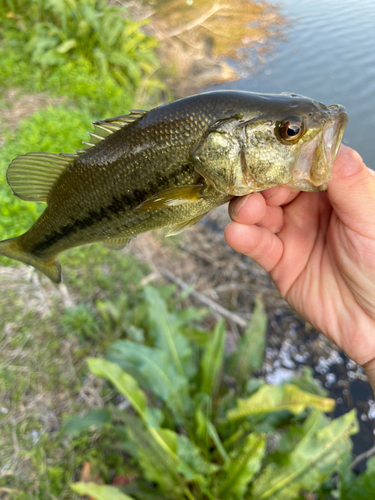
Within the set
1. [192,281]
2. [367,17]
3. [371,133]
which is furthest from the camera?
[367,17]

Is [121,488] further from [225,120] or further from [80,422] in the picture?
[225,120]

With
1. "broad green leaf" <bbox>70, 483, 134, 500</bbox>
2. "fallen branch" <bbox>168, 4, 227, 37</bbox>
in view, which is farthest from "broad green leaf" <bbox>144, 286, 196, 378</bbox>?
"fallen branch" <bbox>168, 4, 227, 37</bbox>

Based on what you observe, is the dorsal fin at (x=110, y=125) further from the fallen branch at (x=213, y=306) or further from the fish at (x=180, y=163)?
the fallen branch at (x=213, y=306)

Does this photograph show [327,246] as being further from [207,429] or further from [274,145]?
[207,429]

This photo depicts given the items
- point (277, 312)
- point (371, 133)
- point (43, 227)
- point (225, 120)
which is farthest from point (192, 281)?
point (371, 133)

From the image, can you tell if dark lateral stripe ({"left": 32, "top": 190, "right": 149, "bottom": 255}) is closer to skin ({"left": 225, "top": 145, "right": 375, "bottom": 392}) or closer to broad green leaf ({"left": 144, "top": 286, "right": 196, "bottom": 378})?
skin ({"left": 225, "top": 145, "right": 375, "bottom": 392})
